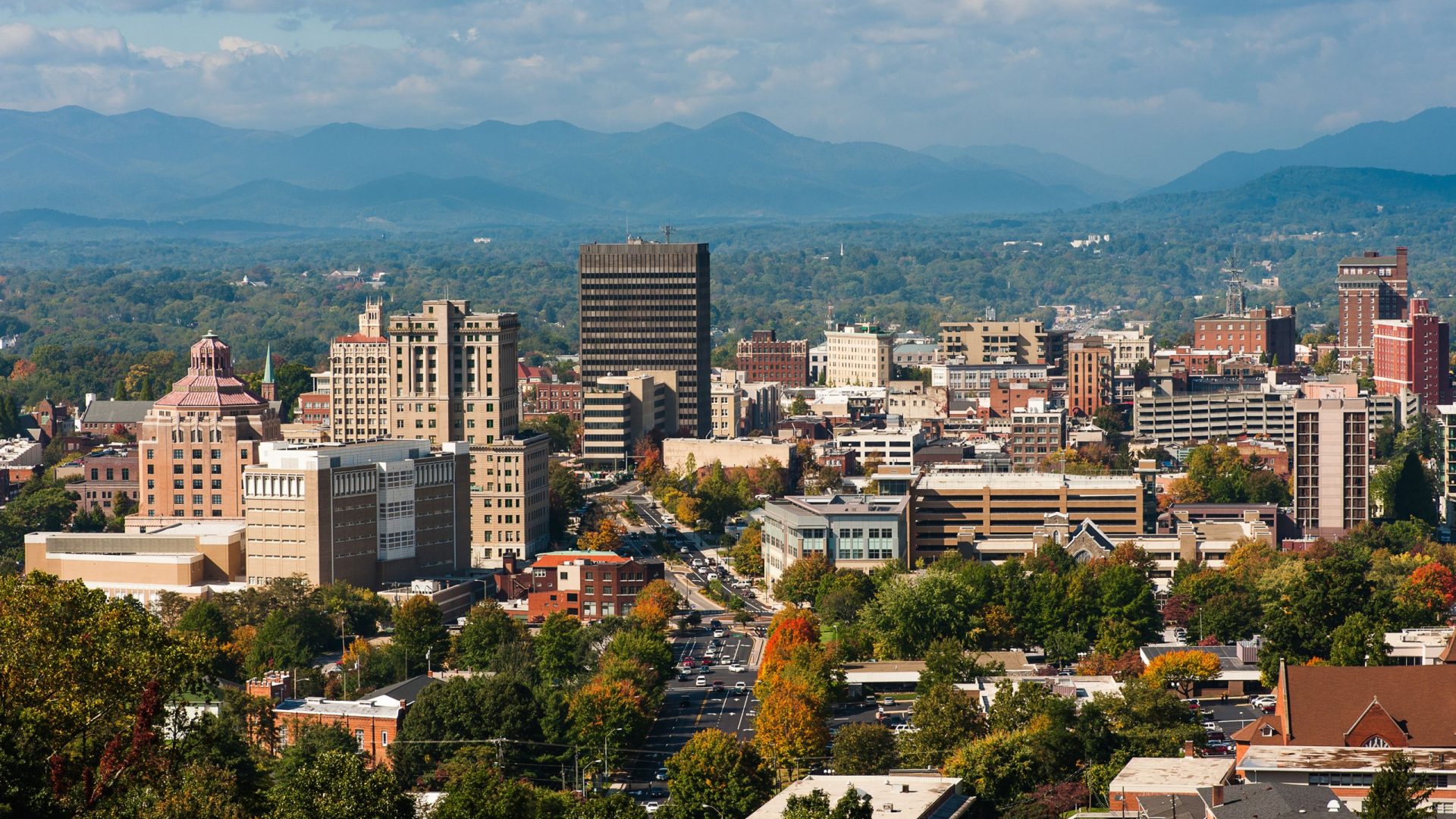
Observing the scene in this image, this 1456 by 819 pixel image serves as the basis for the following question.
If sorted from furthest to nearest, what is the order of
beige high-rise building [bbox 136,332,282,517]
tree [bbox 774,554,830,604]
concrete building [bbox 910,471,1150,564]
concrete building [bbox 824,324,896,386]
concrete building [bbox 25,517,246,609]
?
1. concrete building [bbox 824,324,896,386]
2. concrete building [bbox 910,471,1150,564]
3. beige high-rise building [bbox 136,332,282,517]
4. tree [bbox 774,554,830,604]
5. concrete building [bbox 25,517,246,609]

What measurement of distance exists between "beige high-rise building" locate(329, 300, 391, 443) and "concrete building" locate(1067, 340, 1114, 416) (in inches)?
2167

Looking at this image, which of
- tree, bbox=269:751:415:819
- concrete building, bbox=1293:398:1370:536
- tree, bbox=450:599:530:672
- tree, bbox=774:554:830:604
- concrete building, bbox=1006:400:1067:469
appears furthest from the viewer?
concrete building, bbox=1006:400:1067:469

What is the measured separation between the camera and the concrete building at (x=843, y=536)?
100312 mm

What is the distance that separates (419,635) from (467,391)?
32.7 meters

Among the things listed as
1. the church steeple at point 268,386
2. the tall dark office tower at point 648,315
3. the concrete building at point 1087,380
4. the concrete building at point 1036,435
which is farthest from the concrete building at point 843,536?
the concrete building at point 1087,380

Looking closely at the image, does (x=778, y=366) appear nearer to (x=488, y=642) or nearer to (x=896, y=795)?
(x=488, y=642)

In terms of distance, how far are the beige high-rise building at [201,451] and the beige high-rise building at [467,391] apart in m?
10.1

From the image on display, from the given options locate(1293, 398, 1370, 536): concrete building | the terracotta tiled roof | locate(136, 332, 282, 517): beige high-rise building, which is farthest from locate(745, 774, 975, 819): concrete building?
locate(1293, 398, 1370, 536): concrete building

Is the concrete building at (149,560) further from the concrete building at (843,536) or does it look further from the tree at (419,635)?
the concrete building at (843,536)

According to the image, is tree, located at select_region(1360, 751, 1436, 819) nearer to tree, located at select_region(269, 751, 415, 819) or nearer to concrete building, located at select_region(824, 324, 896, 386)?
tree, located at select_region(269, 751, 415, 819)

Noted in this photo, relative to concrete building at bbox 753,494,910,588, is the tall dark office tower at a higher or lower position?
higher

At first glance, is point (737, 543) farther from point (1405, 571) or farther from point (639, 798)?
point (639, 798)

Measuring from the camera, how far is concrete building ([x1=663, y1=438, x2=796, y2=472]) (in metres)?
134

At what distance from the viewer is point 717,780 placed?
61.8 m
